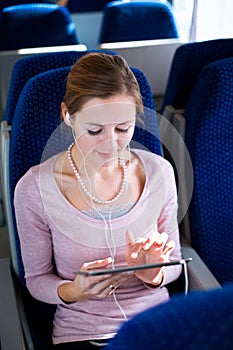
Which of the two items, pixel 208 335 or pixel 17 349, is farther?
pixel 17 349

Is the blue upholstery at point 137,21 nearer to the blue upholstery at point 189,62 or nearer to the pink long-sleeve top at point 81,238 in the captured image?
the blue upholstery at point 189,62

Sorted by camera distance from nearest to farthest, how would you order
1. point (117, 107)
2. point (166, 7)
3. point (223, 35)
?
point (117, 107) < point (223, 35) < point (166, 7)

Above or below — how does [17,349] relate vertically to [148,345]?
below

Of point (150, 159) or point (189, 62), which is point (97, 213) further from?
point (189, 62)

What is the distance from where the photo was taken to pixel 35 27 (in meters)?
2.90

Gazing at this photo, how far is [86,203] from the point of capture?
126cm

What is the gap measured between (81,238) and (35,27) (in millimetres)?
Result: 1888

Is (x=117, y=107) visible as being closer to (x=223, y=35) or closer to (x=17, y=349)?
(x=17, y=349)

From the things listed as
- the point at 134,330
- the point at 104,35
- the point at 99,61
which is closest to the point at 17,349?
the point at 99,61

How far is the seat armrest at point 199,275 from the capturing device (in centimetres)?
142

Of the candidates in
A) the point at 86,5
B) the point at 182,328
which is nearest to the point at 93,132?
the point at 182,328

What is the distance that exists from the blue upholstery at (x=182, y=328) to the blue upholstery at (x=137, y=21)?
2.63 meters

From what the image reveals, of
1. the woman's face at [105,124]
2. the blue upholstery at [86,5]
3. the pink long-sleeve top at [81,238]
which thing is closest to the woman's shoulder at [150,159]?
the pink long-sleeve top at [81,238]

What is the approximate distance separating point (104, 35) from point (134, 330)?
2.73 m
